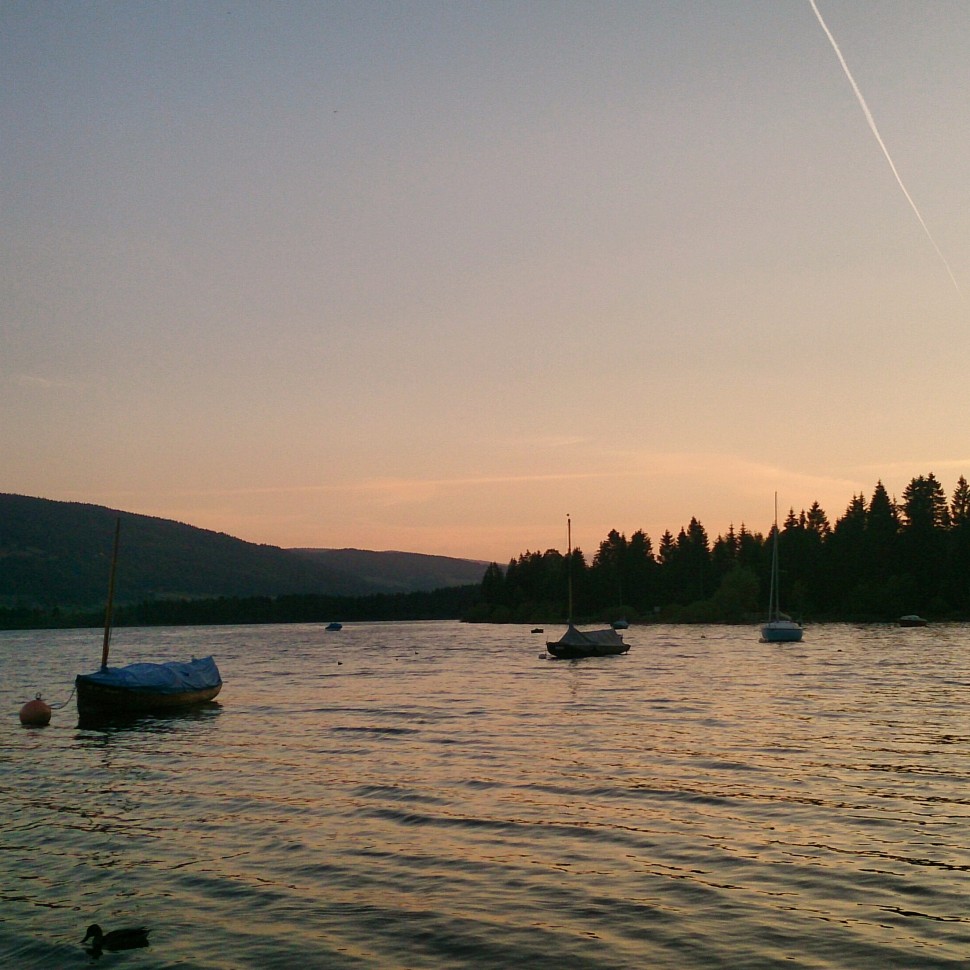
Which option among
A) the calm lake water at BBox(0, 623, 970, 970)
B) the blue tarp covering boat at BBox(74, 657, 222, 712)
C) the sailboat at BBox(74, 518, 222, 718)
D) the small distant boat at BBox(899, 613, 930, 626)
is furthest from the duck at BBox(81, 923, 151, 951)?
the small distant boat at BBox(899, 613, 930, 626)

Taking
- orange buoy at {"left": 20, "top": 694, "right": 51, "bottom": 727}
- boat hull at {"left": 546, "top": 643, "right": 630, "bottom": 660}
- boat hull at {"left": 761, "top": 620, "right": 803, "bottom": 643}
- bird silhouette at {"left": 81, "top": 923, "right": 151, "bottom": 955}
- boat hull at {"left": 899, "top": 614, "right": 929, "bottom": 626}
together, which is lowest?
orange buoy at {"left": 20, "top": 694, "right": 51, "bottom": 727}

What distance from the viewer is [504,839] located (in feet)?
73.3

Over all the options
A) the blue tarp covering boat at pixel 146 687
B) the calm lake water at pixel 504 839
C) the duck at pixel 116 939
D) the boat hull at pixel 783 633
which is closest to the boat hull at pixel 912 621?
the boat hull at pixel 783 633

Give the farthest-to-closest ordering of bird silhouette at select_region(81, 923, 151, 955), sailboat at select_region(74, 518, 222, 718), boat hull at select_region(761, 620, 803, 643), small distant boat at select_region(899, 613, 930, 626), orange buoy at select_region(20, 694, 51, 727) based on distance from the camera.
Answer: small distant boat at select_region(899, 613, 930, 626), boat hull at select_region(761, 620, 803, 643), sailboat at select_region(74, 518, 222, 718), orange buoy at select_region(20, 694, 51, 727), bird silhouette at select_region(81, 923, 151, 955)

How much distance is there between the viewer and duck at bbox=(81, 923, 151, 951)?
615 inches

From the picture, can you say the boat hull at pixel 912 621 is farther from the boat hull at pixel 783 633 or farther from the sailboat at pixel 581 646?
the sailboat at pixel 581 646

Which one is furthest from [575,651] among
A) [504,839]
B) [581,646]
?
[504,839]

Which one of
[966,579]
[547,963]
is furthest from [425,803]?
[966,579]

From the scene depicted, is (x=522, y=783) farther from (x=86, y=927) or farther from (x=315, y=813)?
(x=86, y=927)

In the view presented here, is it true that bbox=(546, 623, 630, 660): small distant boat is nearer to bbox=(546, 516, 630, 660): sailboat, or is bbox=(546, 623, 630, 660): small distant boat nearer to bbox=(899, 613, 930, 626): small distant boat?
bbox=(546, 516, 630, 660): sailboat

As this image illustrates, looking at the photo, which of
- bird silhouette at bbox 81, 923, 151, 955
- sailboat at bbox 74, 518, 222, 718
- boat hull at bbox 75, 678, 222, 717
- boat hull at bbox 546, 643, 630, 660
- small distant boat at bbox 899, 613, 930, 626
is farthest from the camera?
small distant boat at bbox 899, 613, 930, 626

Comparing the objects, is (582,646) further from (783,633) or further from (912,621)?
(912,621)

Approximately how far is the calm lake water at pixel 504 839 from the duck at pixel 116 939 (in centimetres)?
19

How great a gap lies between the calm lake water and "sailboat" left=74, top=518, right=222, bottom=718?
174 inches
